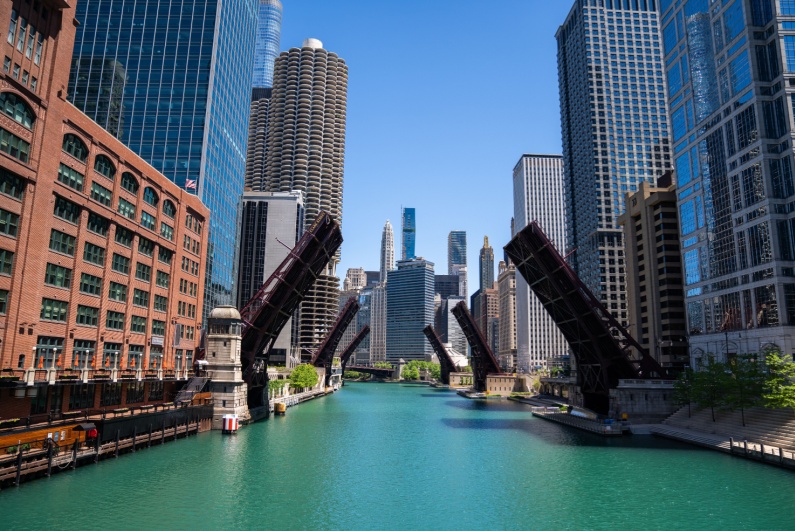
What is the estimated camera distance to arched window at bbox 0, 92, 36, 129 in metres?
32.2

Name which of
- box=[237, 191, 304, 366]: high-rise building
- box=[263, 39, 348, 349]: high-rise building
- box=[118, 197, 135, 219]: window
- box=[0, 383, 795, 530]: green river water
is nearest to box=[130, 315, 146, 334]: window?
box=[118, 197, 135, 219]: window

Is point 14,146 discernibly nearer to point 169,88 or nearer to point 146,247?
point 146,247

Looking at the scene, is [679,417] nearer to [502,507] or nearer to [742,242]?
[742,242]

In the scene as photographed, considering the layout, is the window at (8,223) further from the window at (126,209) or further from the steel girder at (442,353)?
the steel girder at (442,353)

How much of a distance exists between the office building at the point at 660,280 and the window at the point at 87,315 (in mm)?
85123

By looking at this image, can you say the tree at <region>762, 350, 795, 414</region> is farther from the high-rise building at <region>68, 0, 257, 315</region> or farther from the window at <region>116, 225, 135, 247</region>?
the high-rise building at <region>68, 0, 257, 315</region>

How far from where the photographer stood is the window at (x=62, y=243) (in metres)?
36.8

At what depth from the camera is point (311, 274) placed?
198 ft

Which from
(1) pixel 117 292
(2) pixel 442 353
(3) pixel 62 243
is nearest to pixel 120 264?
(1) pixel 117 292

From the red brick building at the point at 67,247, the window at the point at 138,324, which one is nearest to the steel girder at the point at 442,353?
the window at the point at 138,324

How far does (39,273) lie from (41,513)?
17415 millimetres

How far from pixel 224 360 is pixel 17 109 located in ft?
89.1

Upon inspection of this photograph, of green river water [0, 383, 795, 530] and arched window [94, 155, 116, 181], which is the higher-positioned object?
arched window [94, 155, 116, 181]

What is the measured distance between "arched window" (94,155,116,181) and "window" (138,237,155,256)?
6384 millimetres
